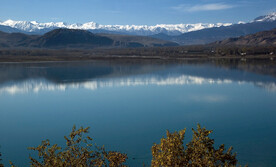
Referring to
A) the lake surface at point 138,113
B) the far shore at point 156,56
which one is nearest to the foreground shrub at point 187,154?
the lake surface at point 138,113

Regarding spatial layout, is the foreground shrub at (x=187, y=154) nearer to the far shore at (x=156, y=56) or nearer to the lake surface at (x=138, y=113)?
the lake surface at (x=138, y=113)

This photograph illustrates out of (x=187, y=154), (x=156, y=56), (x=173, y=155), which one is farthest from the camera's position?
(x=156, y=56)

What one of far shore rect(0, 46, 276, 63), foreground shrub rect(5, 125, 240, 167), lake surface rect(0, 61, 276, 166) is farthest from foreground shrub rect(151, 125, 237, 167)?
far shore rect(0, 46, 276, 63)

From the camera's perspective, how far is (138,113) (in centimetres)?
2833

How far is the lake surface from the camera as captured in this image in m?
20.0

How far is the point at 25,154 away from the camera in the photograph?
18.6 meters

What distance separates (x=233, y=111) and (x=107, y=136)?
13409 mm

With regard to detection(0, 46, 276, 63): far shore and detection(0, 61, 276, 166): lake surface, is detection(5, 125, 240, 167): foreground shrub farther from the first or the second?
detection(0, 46, 276, 63): far shore

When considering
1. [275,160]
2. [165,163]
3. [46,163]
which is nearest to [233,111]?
[275,160]

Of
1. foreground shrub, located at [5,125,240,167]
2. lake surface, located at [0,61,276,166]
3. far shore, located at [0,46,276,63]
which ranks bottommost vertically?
lake surface, located at [0,61,276,166]

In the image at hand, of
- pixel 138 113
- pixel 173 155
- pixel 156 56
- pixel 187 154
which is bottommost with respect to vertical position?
pixel 138 113

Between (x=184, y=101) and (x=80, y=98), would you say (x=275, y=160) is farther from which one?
(x=80, y=98)

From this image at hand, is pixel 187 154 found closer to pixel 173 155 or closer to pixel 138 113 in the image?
pixel 173 155

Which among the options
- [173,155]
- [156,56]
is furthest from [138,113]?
[156,56]
